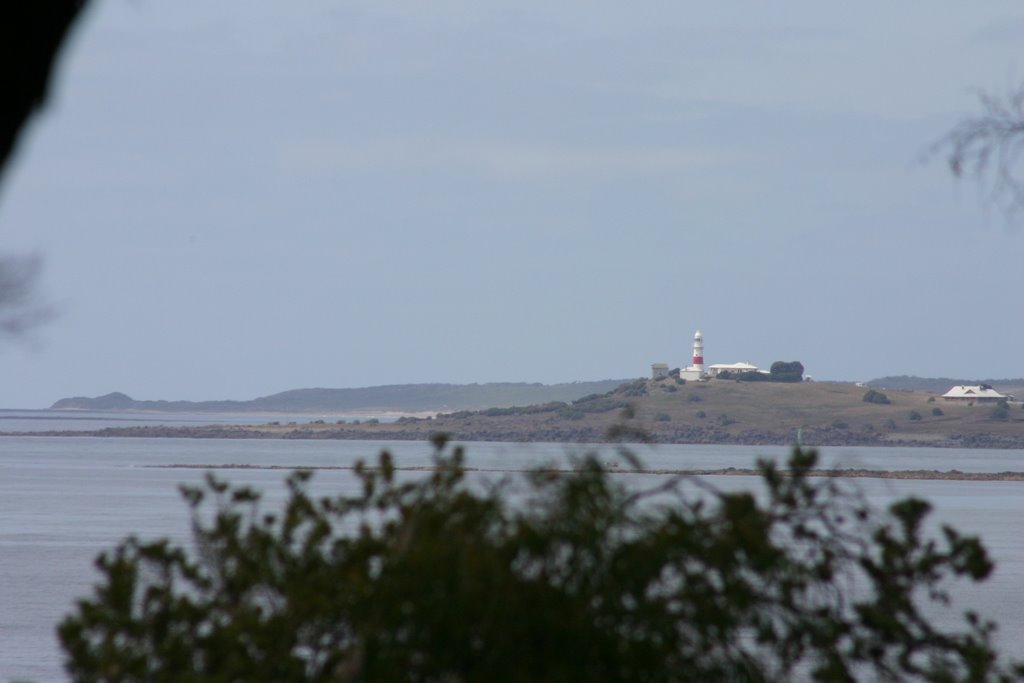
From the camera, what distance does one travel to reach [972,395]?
137 m

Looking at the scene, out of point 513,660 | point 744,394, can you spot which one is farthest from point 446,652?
point 744,394

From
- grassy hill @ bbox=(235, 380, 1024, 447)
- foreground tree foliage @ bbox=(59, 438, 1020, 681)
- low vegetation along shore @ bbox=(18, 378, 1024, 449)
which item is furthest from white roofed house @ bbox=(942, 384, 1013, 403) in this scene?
foreground tree foliage @ bbox=(59, 438, 1020, 681)

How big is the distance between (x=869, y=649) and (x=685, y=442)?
112 meters

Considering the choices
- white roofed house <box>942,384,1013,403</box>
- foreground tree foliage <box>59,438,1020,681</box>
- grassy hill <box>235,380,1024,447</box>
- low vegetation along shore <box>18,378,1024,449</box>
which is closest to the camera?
foreground tree foliage <box>59,438,1020,681</box>

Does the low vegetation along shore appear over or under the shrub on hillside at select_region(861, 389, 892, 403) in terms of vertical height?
under

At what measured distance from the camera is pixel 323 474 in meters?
71.0

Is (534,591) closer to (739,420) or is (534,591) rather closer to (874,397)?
(739,420)

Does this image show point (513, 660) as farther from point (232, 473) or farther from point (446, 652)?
point (232, 473)

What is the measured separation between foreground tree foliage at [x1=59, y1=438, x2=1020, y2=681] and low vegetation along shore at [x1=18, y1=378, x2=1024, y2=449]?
346 ft

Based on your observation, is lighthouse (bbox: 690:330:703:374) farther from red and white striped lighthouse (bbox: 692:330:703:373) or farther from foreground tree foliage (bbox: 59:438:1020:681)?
foreground tree foliage (bbox: 59:438:1020:681)

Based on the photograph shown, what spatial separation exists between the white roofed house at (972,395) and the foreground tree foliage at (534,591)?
134096mm

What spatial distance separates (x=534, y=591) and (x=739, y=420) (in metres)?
118

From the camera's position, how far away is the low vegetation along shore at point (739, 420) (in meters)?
117

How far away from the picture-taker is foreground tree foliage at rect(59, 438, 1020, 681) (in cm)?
430
